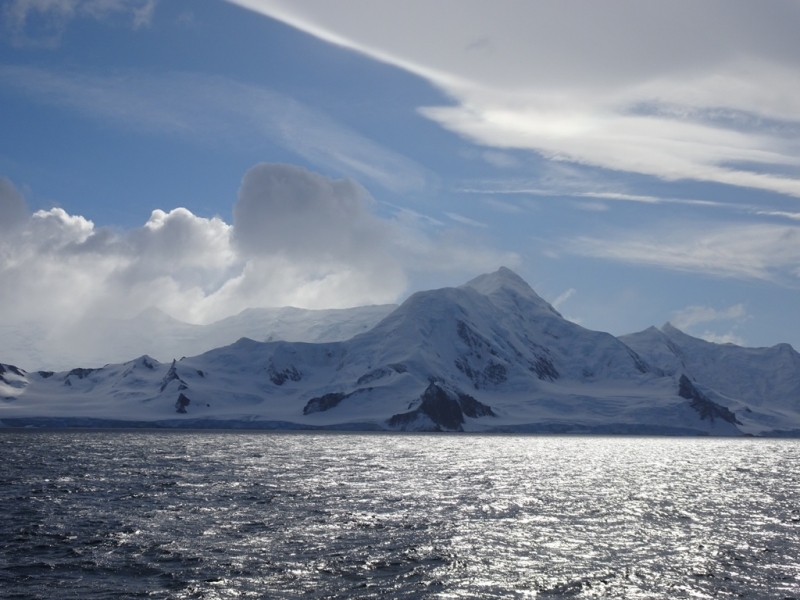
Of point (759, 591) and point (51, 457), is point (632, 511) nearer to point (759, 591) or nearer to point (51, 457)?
point (759, 591)

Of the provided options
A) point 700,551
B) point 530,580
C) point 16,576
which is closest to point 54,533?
point 16,576

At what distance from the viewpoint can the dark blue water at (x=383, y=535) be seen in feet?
141

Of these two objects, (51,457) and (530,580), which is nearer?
(530,580)

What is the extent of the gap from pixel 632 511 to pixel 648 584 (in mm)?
29754

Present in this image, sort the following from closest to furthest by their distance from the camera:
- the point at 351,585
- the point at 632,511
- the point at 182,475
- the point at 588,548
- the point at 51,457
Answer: the point at 351,585, the point at 588,548, the point at 632,511, the point at 182,475, the point at 51,457

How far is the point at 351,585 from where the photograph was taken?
42625mm

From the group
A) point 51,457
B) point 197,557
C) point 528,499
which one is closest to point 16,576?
point 197,557

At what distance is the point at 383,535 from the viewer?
5694 centimetres

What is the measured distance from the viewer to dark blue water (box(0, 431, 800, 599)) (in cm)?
4300

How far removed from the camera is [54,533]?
181 ft

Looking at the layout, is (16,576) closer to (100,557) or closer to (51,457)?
(100,557)

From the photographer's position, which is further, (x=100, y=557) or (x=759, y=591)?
(x=100, y=557)

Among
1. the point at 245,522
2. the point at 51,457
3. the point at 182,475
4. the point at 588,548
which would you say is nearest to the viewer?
the point at 588,548

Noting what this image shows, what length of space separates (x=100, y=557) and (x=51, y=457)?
294 ft
